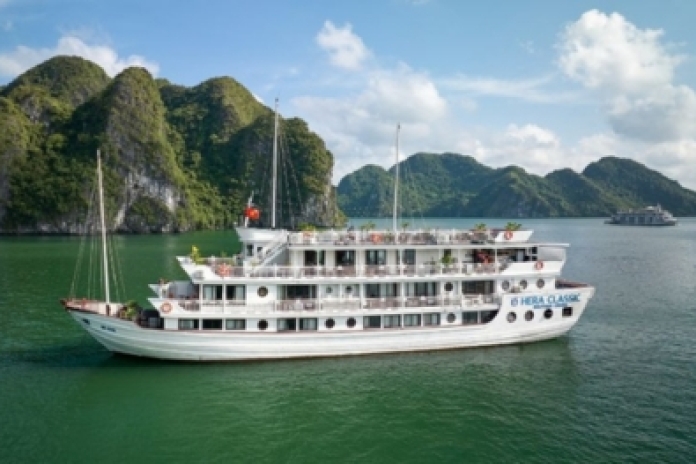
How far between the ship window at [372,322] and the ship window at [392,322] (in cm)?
28

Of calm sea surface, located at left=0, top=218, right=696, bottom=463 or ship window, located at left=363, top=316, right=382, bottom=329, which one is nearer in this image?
calm sea surface, located at left=0, top=218, right=696, bottom=463

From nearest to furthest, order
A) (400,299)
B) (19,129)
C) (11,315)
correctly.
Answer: (400,299) < (11,315) < (19,129)

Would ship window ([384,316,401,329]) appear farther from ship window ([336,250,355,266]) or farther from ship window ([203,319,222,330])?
ship window ([203,319,222,330])

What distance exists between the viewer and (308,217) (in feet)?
496

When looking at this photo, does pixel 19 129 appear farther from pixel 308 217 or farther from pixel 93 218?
pixel 308 217

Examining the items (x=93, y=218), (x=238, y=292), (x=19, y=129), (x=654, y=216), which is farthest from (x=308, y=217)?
(x=238, y=292)

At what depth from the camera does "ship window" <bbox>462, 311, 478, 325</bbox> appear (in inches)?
995

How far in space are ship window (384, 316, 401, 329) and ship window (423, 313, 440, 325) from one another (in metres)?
1.23

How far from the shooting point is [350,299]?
24.0 meters

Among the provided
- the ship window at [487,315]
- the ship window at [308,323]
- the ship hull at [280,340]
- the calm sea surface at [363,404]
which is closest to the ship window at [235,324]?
the ship hull at [280,340]

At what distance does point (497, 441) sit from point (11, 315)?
98.4ft

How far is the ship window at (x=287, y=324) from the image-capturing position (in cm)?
2340

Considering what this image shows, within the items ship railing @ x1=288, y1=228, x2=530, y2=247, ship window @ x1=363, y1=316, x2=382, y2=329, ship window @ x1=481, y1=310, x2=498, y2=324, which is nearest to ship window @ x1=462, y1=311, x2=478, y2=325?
ship window @ x1=481, y1=310, x2=498, y2=324

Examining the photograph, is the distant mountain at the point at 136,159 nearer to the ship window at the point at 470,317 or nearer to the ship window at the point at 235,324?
the ship window at the point at 470,317
